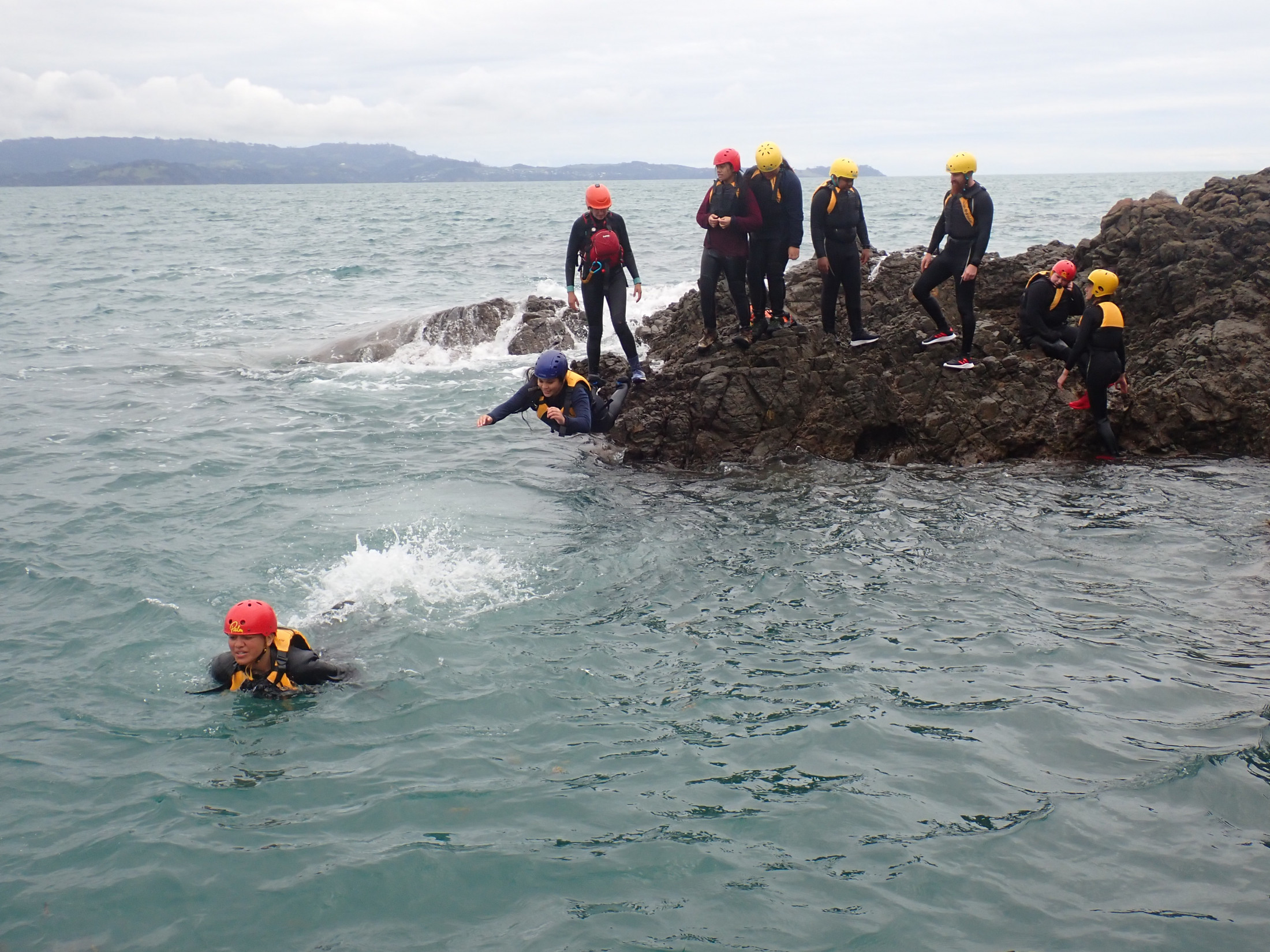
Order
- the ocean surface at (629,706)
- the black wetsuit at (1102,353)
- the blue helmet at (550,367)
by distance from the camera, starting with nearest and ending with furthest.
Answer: the ocean surface at (629,706) < the blue helmet at (550,367) < the black wetsuit at (1102,353)

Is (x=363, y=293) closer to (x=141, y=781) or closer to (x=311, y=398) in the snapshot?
(x=311, y=398)

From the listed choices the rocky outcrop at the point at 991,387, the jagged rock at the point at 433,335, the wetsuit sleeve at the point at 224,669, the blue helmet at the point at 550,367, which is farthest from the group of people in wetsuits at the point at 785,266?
the jagged rock at the point at 433,335

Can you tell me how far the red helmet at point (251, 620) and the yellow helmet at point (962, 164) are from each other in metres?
9.63

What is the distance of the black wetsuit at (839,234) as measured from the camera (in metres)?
11.8

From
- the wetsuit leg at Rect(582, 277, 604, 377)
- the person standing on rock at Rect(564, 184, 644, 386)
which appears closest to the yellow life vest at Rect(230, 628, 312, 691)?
the person standing on rock at Rect(564, 184, 644, 386)

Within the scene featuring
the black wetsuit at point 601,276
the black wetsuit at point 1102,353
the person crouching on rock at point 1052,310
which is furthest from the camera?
the person crouching on rock at point 1052,310

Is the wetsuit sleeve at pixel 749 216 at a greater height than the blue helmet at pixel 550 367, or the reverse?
the wetsuit sleeve at pixel 749 216

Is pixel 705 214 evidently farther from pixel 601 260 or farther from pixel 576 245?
pixel 576 245

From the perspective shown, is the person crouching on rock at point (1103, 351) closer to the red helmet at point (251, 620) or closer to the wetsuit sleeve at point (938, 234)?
the wetsuit sleeve at point (938, 234)

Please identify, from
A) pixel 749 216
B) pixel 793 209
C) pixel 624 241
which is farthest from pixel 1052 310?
pixel 624 241

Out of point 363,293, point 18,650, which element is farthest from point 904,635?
point 363,293

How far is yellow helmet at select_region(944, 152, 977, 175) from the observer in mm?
11867

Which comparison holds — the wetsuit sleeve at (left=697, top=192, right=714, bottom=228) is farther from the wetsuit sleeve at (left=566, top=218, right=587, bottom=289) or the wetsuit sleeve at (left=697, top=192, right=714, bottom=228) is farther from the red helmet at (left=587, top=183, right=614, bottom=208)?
the wetsuit sleeve at (left=566, top=218, right=587, bottom=289)

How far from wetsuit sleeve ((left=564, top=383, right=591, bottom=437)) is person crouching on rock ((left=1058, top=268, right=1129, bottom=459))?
6.50 metres
